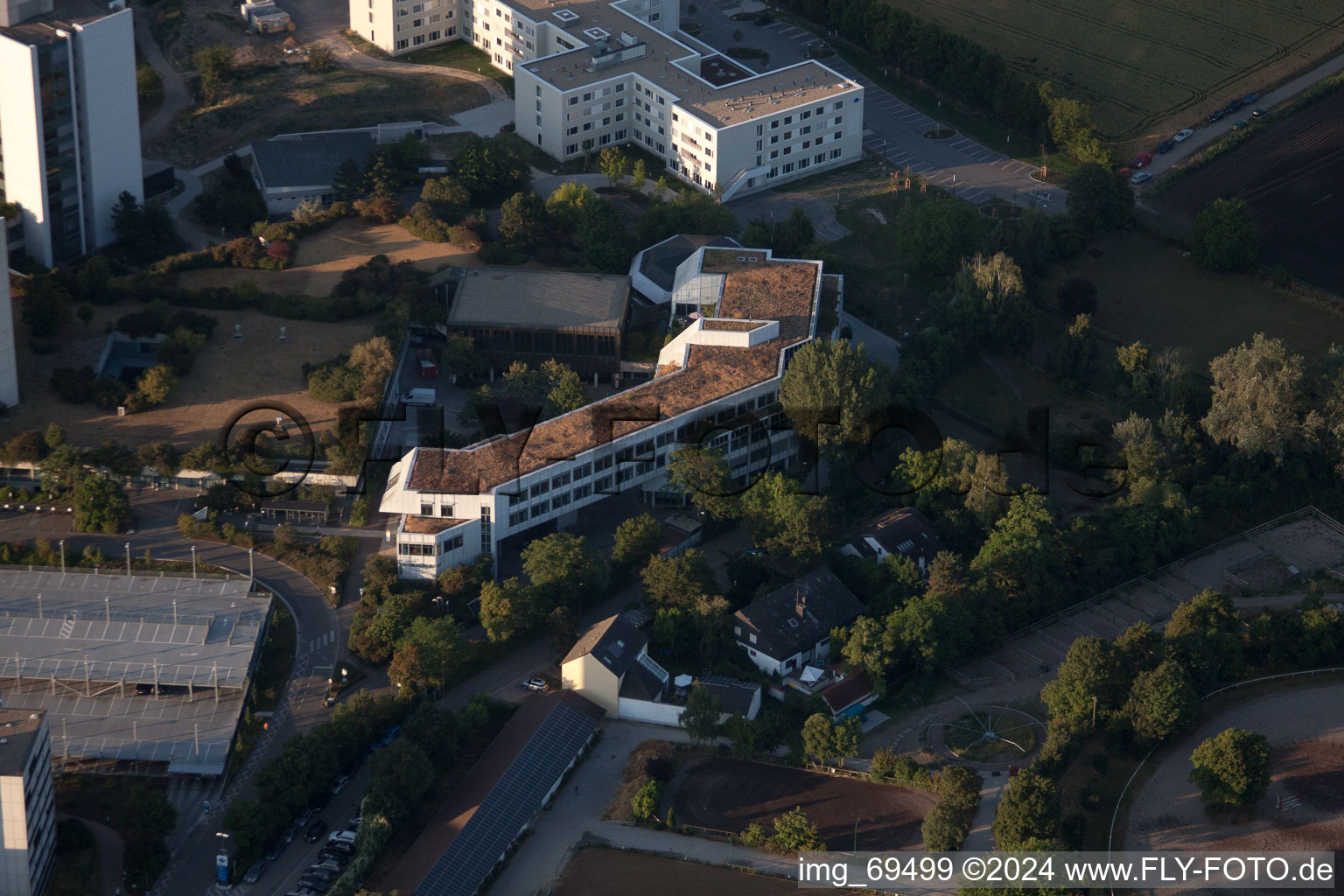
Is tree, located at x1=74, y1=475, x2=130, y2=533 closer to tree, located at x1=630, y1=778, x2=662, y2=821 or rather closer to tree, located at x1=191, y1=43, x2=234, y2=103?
tree, located at x1=630, y1=778, x2=662, y2=821

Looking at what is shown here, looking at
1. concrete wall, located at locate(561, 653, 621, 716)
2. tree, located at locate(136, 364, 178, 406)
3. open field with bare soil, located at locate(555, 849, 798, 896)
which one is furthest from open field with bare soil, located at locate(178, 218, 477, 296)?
open field with bare soil, located at locate(555, 849, 798, 896)

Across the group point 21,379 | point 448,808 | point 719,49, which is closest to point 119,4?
point 21,379

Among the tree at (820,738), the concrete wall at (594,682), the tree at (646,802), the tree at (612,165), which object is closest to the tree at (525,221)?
the tree at (612,165)

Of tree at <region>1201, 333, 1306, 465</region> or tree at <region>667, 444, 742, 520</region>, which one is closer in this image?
tree at <region>667, 444, 742, 520</region>

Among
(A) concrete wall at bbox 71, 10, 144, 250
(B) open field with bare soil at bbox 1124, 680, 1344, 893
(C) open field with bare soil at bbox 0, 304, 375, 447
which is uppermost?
(A) concrete wall at bbox 71, 10, 144, 250

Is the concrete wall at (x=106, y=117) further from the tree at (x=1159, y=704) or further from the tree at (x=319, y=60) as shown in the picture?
the tree at (x=1159, y=704)
